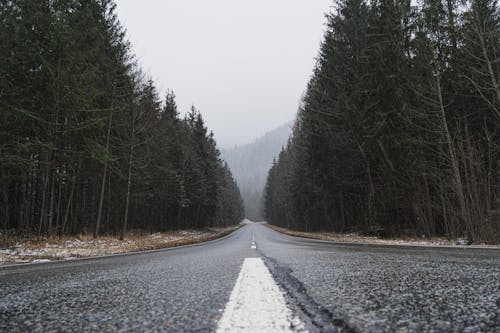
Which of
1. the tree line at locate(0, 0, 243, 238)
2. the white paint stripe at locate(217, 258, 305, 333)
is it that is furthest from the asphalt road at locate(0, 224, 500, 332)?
the tree line at locate(0, 0, 243, 238)

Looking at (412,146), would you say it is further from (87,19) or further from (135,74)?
(87,19)

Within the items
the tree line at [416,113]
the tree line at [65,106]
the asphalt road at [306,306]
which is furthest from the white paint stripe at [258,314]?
the tree line at [65,106]

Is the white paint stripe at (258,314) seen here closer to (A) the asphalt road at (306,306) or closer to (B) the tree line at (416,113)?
(A) the asphalt road at (306,306)

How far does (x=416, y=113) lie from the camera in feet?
45.6

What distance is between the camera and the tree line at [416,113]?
11844 millimetres

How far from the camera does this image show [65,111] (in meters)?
13.6

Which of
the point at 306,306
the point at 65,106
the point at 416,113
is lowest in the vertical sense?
the point at 306,306

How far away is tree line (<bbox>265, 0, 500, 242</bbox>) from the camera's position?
1184cm

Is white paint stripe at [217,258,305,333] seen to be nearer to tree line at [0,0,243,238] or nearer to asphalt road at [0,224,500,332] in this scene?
asphalt road at [0,224,500,332]

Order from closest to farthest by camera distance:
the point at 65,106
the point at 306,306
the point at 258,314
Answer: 1. the point at 258,314
2. the point at 306,306
3. the point at 65,106

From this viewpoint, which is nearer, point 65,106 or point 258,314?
point 258,314

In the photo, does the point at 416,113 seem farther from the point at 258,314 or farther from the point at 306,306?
the point at 258,314

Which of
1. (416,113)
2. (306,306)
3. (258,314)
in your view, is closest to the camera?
(258,314)

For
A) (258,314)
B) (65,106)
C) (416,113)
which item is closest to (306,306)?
(258,314)
